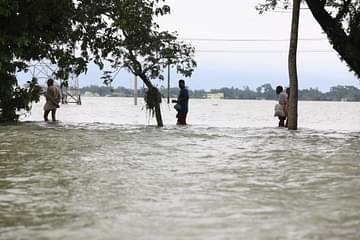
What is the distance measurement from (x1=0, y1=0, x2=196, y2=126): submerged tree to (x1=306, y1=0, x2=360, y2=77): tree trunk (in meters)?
4.58

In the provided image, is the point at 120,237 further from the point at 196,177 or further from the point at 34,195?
the point at 196,177

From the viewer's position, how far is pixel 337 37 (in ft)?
69.3

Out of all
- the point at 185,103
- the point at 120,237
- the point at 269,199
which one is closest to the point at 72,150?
the point at 269,199

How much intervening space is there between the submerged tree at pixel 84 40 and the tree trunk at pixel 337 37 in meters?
4.58

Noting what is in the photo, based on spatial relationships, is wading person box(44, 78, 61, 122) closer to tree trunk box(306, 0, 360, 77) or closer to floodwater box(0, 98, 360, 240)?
tree trunk box(306, 0, 360, 77)

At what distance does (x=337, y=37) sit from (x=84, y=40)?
874cm

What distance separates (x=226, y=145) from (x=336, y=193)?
6358 millimetres

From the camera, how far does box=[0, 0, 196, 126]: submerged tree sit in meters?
19.0

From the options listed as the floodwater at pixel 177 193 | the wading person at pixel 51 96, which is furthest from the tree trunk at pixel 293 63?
the floodwater at pixel 177 193

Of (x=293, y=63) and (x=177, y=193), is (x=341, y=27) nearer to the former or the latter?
(x=293, y=63)

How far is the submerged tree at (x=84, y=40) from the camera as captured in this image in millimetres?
19000

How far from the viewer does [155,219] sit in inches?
202

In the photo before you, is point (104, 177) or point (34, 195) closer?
point (34, 195)

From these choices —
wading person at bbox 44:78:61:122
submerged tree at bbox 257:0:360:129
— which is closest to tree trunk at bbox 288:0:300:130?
submerged tree at bbox 257:0:360:129
